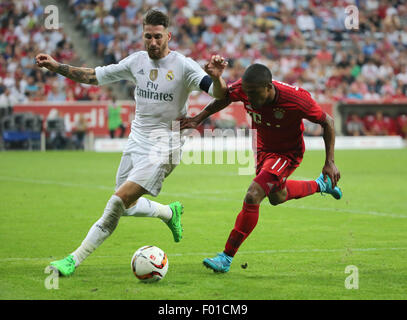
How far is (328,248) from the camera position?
7.75 meters

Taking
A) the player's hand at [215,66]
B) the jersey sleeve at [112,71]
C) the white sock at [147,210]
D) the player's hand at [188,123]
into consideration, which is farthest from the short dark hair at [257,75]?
the white sock at [147,210]

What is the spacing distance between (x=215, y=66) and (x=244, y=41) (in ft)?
82.3

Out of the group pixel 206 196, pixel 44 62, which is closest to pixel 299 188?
pixel 44 62

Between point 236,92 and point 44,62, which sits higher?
point 44,62

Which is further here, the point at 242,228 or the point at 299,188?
the point at 299,188

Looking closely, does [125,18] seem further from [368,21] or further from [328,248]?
[328,248]

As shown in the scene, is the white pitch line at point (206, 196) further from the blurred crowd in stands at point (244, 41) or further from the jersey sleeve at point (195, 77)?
the blurred crowd in stands at point (244, 41)

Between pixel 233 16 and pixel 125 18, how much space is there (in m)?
4.79

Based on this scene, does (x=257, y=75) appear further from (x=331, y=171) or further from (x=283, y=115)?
(x=331, y=171)

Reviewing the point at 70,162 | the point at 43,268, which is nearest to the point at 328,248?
the point at 43,268

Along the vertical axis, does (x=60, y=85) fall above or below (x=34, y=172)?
above

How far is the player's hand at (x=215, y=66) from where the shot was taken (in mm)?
6105

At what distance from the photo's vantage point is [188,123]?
6.79m

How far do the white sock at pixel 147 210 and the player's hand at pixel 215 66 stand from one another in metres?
1.81
